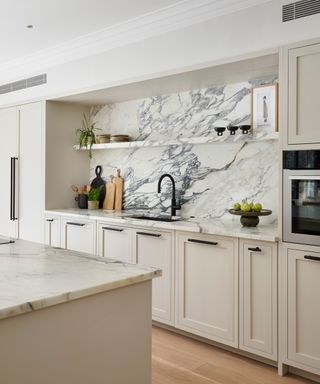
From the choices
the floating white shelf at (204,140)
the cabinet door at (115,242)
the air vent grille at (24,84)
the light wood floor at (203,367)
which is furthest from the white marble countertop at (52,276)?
the air vent grille at (24,84)

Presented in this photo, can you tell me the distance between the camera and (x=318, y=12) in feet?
9.01

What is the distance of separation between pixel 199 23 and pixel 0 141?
2.98 metres

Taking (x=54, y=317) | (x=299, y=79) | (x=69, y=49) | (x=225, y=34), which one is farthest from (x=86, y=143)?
(x=54, y=317)

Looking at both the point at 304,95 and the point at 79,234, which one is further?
the point at 79,234

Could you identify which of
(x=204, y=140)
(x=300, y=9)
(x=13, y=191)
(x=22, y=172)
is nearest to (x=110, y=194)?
(x=22, y=172)

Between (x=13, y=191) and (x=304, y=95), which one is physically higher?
(x=304, y=95)

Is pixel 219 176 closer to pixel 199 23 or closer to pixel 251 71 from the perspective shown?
pixel 251 71

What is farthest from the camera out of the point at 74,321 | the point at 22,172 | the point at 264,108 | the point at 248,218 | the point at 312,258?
the point at 22,172

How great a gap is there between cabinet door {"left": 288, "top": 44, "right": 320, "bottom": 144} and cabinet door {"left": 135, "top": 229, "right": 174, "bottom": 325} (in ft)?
4.37

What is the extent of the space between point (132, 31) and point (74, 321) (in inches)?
120

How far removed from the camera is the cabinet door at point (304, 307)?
262 cm

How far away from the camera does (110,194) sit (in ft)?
15.5

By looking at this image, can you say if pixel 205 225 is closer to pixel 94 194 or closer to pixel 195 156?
pixel 195 156

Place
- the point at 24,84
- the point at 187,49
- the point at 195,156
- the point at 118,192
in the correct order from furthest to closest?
the point at 24,84
the point at 118,192
the point at 195,156
the point at 187,49
